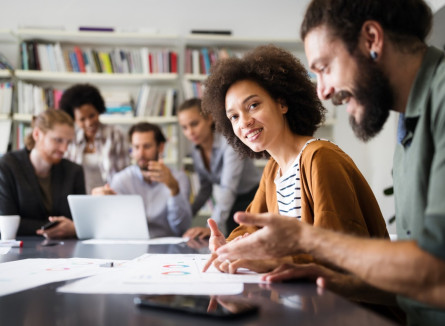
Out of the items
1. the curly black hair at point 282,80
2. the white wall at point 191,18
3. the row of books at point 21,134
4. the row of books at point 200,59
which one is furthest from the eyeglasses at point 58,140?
the white wall at point 191,18

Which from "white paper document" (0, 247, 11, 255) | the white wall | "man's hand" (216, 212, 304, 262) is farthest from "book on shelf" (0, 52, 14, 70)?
"man's hand" (216, 212, 304, 262)

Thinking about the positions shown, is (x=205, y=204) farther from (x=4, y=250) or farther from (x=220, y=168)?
(x=4, y=250)

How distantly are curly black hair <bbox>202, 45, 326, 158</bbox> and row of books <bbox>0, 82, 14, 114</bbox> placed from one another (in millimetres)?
2662

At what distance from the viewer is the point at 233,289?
2.58 feet

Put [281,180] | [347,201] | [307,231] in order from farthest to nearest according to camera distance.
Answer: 1. [281,180]
2. [347,201]
3. [307,231]

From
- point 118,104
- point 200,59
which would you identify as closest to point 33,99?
point 118,104

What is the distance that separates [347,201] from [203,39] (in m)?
2.98

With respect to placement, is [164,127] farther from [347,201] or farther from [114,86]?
[347,201]

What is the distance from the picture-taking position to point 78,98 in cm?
314

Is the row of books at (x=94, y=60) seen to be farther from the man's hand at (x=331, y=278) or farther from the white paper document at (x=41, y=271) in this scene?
the man's hand at (x=331, y=278)

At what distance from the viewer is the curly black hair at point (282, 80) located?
151 centimetres

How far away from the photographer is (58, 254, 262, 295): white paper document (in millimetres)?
780

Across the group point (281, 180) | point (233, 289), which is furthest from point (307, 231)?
point (281, 180)

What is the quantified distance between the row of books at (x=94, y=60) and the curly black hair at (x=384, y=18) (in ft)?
9.75
